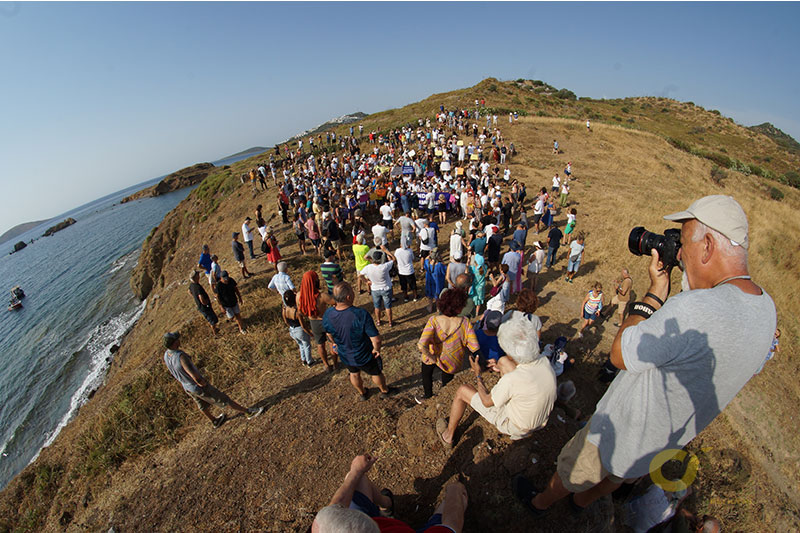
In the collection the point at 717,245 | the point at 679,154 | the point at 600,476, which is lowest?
the point at 679,154

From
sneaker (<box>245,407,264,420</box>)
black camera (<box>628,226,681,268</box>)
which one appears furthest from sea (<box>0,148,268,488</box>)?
black camera (<box>628,226,681,268</box>)

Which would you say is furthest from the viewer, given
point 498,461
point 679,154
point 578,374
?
point 679,154

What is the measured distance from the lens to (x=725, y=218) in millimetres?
1681

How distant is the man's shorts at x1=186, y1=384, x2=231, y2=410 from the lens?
512cm

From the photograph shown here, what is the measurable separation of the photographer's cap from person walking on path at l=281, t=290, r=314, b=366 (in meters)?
5.47

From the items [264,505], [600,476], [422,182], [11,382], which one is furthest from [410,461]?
[11,382]

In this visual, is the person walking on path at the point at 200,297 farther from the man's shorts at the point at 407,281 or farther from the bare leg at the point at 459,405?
the bare leg at the point at 459,405

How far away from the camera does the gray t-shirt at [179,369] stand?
4820 millimetres

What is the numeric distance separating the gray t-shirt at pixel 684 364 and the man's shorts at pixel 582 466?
27 cm

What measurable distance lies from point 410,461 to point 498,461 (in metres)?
1.06

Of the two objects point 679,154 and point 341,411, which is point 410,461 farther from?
point 679,154

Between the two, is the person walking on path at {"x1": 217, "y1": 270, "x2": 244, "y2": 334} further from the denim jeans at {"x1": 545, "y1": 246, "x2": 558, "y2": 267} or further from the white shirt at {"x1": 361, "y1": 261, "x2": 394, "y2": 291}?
the denim jeans at {"x1": 545, "y1": 246, "x2": 558, "y2": 267}

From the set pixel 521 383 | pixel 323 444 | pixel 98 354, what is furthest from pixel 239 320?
pixel 98 354

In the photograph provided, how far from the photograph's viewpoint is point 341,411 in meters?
5.00
